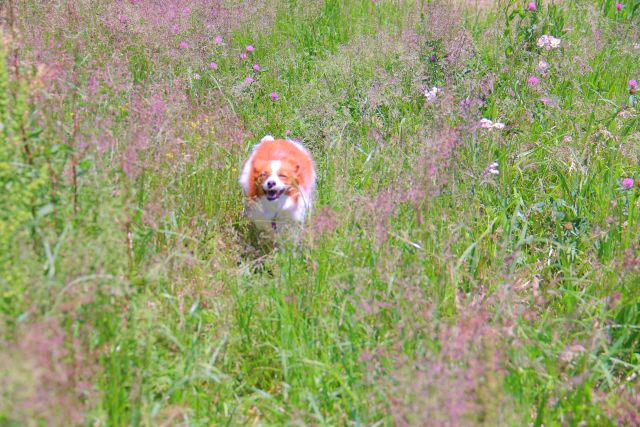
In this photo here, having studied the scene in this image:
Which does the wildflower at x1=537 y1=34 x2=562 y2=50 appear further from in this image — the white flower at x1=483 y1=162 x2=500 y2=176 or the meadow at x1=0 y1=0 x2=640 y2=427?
the white flower at x1=483 y1=162 x2=500 y2=176

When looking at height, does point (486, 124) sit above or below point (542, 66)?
below

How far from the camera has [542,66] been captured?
148 inches

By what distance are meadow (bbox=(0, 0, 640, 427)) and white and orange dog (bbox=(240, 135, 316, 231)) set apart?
4.3 inches

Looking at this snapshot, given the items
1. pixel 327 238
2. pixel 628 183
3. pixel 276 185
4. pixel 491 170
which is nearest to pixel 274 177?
pixel 276 185

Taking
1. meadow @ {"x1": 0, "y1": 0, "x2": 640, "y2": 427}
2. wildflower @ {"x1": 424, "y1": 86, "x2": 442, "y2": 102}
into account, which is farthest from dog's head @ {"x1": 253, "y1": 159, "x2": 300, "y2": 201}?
wildflower @ {"x1": 424, "y1": 86, "x2": 442, "y2": 102}

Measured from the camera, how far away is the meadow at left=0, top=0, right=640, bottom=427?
1669 millimetres

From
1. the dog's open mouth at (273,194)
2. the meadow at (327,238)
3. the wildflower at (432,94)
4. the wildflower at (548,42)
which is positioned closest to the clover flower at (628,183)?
the meadow at (327,238)

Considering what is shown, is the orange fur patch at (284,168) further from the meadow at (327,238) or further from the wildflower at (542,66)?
the wildflower at (542,66)

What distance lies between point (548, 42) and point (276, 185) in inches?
78.6

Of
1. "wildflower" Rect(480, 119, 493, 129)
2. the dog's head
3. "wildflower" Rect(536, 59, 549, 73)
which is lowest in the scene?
the dog's head

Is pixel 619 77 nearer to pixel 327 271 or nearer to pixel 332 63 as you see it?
pixel 332 63

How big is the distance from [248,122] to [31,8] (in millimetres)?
1647

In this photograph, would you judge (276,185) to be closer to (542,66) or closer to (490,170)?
(490,170)

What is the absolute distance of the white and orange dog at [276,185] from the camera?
3090 mm
